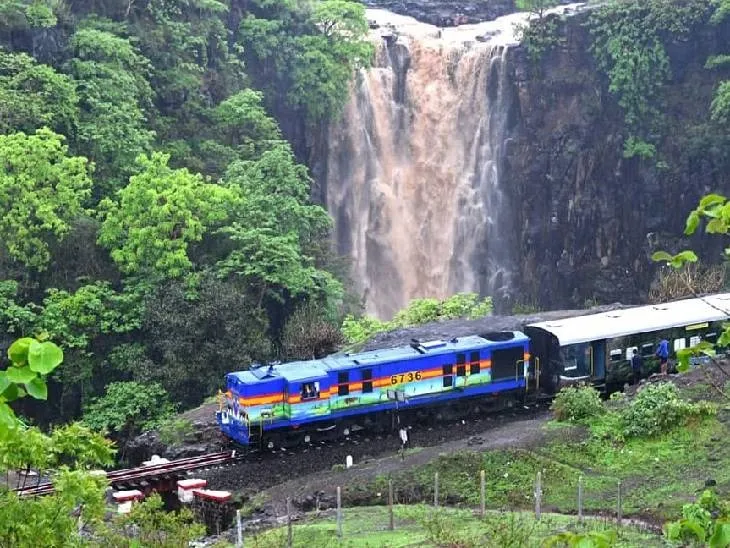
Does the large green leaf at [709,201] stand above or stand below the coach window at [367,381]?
above

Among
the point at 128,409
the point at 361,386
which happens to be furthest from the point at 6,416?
the point at 128,409

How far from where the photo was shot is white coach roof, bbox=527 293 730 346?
27.7 metres

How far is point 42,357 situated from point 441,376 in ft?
71.8

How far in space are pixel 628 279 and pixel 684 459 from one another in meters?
28.5

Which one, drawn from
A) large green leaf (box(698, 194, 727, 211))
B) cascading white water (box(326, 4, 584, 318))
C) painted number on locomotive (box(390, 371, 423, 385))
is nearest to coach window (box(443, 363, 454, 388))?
painted number on locomotive (box(390, 371, 423, 385))

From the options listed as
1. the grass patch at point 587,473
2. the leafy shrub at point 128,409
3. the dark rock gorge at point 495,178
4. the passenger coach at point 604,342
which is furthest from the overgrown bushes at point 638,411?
the dark rock gorge at point 495,178

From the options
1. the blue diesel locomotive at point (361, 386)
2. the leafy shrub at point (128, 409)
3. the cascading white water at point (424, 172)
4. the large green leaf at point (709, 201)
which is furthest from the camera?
the cascading white water at point (424, 172)

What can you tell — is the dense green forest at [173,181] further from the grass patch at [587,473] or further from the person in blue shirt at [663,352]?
the grass patch at [587,473]

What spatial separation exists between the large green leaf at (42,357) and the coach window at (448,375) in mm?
21902

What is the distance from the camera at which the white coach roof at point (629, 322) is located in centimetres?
2767

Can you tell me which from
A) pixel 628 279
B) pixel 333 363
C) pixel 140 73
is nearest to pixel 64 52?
pixel 140 73

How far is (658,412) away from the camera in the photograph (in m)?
23.3

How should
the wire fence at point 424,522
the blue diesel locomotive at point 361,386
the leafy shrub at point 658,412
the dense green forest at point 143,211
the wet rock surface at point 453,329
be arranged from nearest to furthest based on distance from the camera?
the wire fence at point 424,522 → the leafy shrub at point 658,412 → the blue diesel locomotive at point 361,386 → the wet rock surface at point 453,329 → the dense green forest at point 143,211

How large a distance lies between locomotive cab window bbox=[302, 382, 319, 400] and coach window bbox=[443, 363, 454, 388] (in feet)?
12.0
